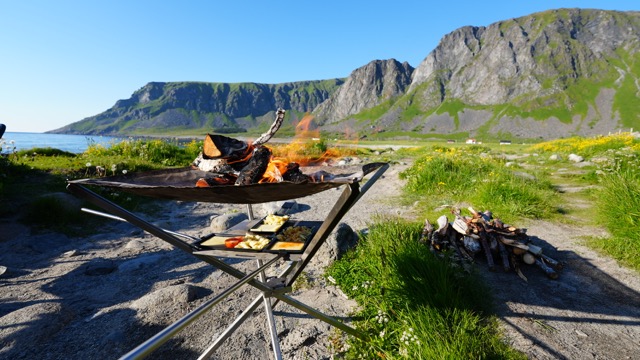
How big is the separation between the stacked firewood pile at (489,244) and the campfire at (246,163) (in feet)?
10.5

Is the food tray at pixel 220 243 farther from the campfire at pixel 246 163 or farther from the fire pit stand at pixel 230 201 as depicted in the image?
the campfire at pixel 246 163

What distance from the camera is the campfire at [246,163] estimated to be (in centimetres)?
267

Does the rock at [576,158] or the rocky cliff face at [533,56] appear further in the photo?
the rocky cliff face at [533,56]

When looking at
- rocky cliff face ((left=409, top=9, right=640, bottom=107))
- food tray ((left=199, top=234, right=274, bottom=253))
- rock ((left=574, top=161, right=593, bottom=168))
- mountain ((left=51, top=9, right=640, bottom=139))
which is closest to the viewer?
food tray ((left=199, top=234, right=274, bottom=253))

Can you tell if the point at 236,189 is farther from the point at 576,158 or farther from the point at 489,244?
the point at 576,158

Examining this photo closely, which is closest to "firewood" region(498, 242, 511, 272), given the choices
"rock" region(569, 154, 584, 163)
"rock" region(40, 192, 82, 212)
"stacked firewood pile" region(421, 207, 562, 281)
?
"stacked firewood pile" region(421, 207, 562, 281)

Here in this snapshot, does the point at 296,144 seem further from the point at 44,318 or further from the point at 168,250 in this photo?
the point at 168,250

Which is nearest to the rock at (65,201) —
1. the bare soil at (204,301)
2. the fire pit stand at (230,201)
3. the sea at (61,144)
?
the bare soil at (204,301)

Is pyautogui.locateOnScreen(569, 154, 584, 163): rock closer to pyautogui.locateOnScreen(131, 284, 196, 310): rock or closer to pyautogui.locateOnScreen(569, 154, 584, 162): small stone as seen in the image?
pyautogui.locateOnScreen(569, 154, 584, 162): small stone

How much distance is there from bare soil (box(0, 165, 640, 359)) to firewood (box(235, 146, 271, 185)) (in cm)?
200

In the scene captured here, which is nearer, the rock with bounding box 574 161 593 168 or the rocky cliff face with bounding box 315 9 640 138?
the rock with bounding box 574 161 593 168

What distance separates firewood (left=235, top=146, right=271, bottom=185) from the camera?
2.66 metres

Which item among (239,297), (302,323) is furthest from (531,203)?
(239,297)

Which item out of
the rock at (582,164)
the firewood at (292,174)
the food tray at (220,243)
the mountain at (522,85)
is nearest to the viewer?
the firewood at (292,174)
